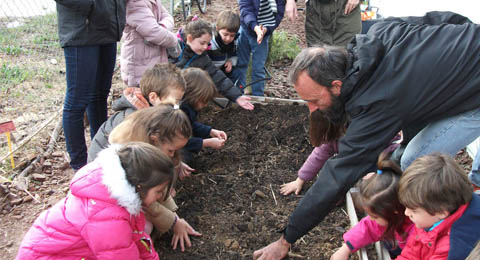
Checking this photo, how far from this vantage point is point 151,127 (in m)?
2.26

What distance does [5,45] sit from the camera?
5453mm

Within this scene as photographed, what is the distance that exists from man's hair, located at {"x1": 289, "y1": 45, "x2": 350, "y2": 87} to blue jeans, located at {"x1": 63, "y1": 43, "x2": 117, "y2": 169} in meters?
1.72

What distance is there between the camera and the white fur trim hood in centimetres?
177

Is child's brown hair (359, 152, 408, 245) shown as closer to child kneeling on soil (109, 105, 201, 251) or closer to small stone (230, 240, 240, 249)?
small stone (230, 240, 240, 249)

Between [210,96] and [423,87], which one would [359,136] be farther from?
[210,96]

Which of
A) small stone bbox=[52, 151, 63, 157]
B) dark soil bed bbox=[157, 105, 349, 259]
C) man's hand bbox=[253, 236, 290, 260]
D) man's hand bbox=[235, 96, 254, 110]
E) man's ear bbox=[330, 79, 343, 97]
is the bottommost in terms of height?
small stone bbox=[52, 151, 63, 157]

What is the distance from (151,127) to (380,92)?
1.25 m

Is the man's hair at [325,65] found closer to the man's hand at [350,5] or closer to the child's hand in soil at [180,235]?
the child's hand in soil at [180,235]

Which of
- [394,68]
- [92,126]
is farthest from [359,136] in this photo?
[92,126]

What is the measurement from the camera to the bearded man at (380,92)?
6.53 ft

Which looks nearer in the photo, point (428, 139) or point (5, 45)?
point (428, 139)

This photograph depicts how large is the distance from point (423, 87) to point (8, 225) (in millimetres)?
2867

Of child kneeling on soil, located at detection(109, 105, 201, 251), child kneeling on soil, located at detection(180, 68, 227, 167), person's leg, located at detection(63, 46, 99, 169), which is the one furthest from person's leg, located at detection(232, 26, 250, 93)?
child kneeling on soil, located at detection(109, 105, 201, 251)

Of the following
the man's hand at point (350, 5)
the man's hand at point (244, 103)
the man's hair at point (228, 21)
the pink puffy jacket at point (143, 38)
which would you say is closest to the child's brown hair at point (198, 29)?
the pink puffy jacket at point (143, 38)
